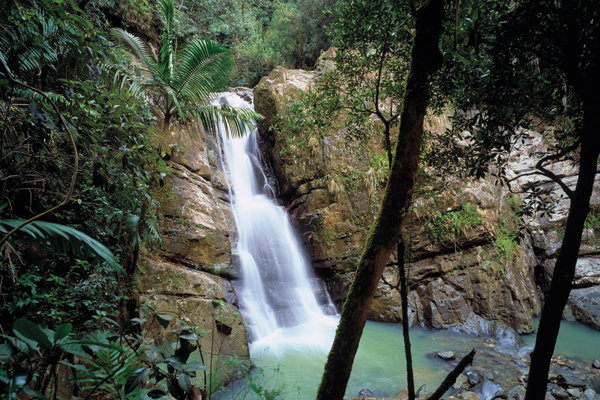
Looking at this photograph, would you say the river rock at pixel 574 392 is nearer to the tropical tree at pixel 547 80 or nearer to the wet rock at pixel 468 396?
the wet rock at pixel 468 396

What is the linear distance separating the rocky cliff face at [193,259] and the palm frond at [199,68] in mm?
1364

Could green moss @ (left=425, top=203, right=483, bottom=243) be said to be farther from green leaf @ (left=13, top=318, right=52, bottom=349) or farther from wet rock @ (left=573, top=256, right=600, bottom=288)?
green leaf @ (left=13, top=318, right=52, bottom=349)

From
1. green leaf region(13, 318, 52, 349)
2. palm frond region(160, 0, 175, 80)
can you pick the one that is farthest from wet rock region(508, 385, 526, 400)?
palm frond region(160, 0, 175, 80)

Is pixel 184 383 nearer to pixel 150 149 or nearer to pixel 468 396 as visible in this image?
pixel 150 149

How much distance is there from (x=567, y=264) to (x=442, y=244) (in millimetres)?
6439

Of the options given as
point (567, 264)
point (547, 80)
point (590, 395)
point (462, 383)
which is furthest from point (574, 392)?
point (547, 80)

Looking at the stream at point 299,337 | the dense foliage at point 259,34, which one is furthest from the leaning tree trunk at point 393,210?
the dense foliage at point 259,34

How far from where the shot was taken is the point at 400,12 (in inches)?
118

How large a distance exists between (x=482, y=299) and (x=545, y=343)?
6618 mm

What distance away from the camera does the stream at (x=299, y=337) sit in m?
5.29

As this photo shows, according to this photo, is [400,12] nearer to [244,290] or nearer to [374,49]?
[374,49]

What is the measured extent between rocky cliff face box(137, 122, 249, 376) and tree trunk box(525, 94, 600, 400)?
313cm

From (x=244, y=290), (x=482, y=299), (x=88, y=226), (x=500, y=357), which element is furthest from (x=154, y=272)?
(x=482, y=299)

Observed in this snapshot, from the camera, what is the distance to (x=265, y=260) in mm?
8648
